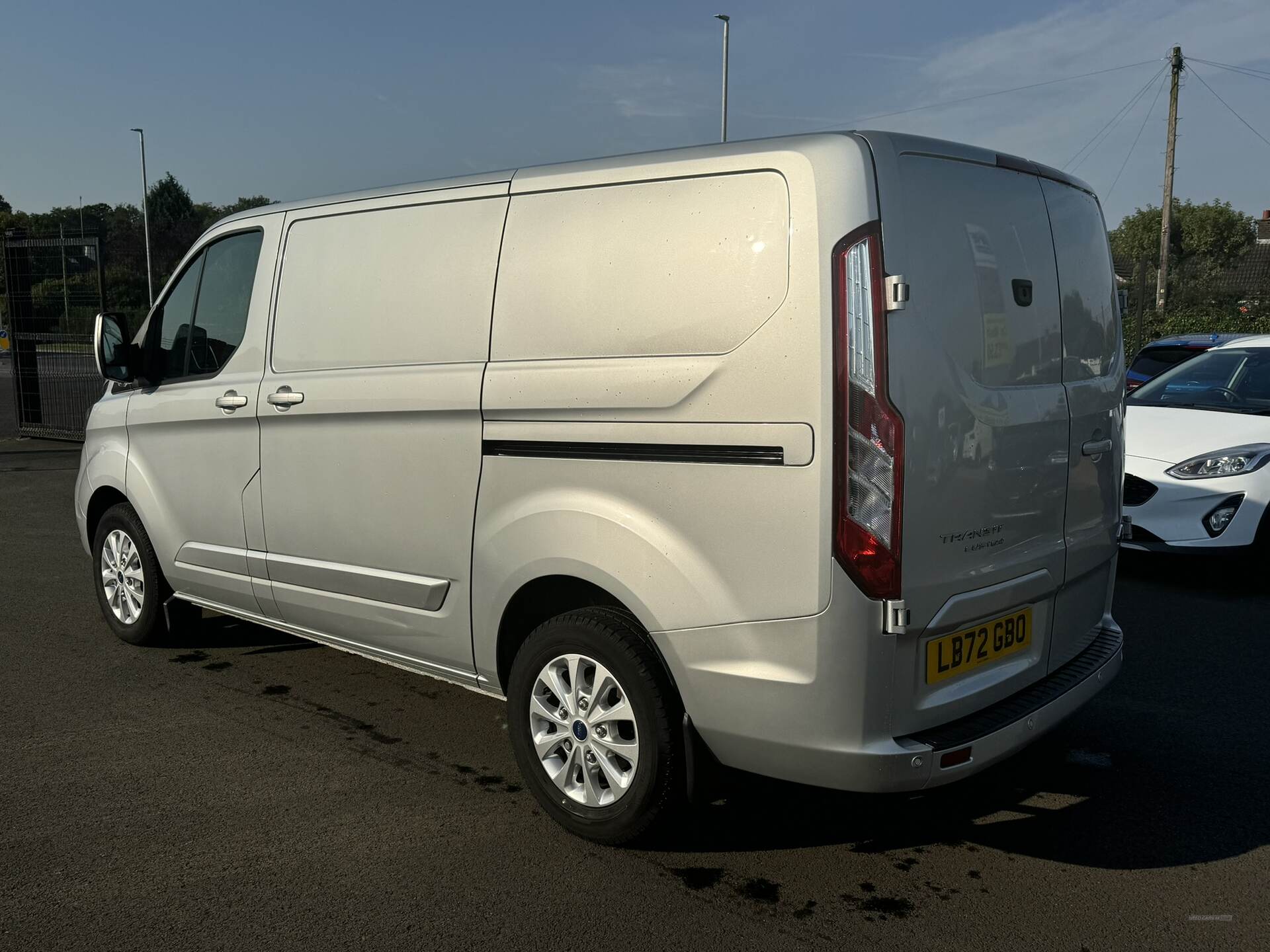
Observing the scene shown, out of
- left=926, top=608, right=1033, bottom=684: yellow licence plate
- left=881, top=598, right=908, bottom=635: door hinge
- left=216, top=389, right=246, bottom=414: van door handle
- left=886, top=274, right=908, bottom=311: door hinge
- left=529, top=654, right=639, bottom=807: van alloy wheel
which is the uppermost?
left=886, top=274, right=908, bottom=311: door hinge

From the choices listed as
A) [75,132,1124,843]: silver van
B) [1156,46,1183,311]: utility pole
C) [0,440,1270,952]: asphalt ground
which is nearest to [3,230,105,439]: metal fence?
[0,440,1270,952]: asphalt ground

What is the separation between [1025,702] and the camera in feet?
10.7

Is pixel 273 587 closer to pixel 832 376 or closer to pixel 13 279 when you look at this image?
pixel 832 376

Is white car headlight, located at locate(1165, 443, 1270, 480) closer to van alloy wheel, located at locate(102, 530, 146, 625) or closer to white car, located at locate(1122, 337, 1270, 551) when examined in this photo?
white car, located at locate(1122, 337, 1270, 551)

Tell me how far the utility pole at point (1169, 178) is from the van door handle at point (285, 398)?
27602 mm

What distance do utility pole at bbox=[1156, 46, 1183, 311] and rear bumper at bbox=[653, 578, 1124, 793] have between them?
27881mm

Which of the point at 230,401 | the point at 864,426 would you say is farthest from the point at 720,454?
the point at 230,401

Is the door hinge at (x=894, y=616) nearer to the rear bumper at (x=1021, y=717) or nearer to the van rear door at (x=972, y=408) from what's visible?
the van rear door at (x=972, y=408)

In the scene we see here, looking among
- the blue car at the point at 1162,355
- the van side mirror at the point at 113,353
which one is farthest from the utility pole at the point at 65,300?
the blue car at the point at 1162,355

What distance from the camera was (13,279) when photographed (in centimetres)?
1406

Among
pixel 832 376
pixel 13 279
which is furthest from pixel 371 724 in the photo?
pixel 13 279

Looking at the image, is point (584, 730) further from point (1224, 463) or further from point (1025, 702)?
point (1224, 463)

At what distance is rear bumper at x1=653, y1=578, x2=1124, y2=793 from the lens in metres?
2.80

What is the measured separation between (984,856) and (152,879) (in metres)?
2.44
